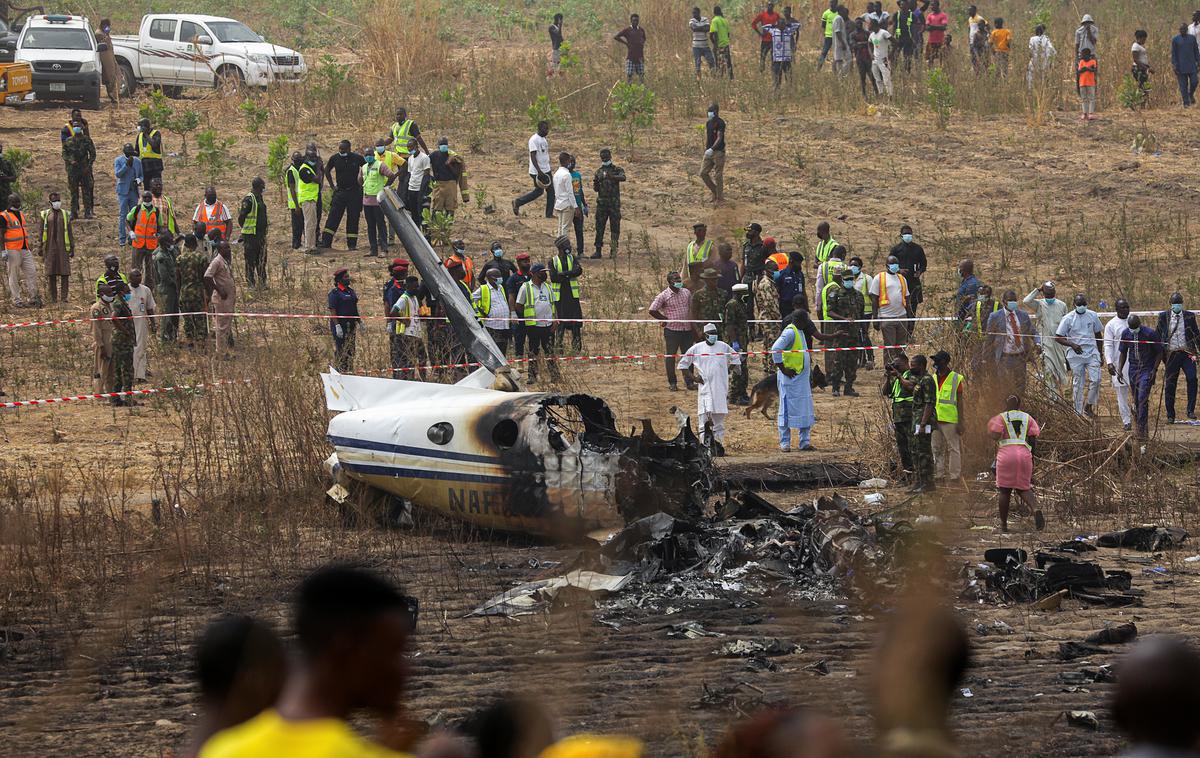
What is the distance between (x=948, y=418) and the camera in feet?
49.3

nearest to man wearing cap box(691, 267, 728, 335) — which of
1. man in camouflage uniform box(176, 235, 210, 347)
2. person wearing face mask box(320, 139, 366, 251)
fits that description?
man in camouflage uniform box(176, 235, 210, 347)

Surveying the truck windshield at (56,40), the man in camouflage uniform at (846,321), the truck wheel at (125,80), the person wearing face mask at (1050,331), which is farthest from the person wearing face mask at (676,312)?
the truck wheel at (125,80)

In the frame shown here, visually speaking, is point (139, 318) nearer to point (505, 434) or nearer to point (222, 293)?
point (222, 293)

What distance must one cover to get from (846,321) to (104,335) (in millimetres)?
8765

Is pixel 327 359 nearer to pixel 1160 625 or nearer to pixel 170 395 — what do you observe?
pixel 170 395

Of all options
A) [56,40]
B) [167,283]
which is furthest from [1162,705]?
[56,40]

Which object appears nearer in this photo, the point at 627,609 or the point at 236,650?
the point at 236,650

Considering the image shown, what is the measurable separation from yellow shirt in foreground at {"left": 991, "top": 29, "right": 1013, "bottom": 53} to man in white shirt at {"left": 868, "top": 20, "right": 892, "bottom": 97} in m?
2.07

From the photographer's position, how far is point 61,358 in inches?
788

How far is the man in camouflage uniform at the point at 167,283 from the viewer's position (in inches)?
784

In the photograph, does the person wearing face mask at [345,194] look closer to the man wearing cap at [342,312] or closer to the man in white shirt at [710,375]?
the man wearing cap at [342,312]

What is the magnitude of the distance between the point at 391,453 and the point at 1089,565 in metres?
5.66

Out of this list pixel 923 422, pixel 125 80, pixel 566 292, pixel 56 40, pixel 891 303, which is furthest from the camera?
pixel 125 80

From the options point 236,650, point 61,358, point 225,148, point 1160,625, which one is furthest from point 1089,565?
point 225,148
